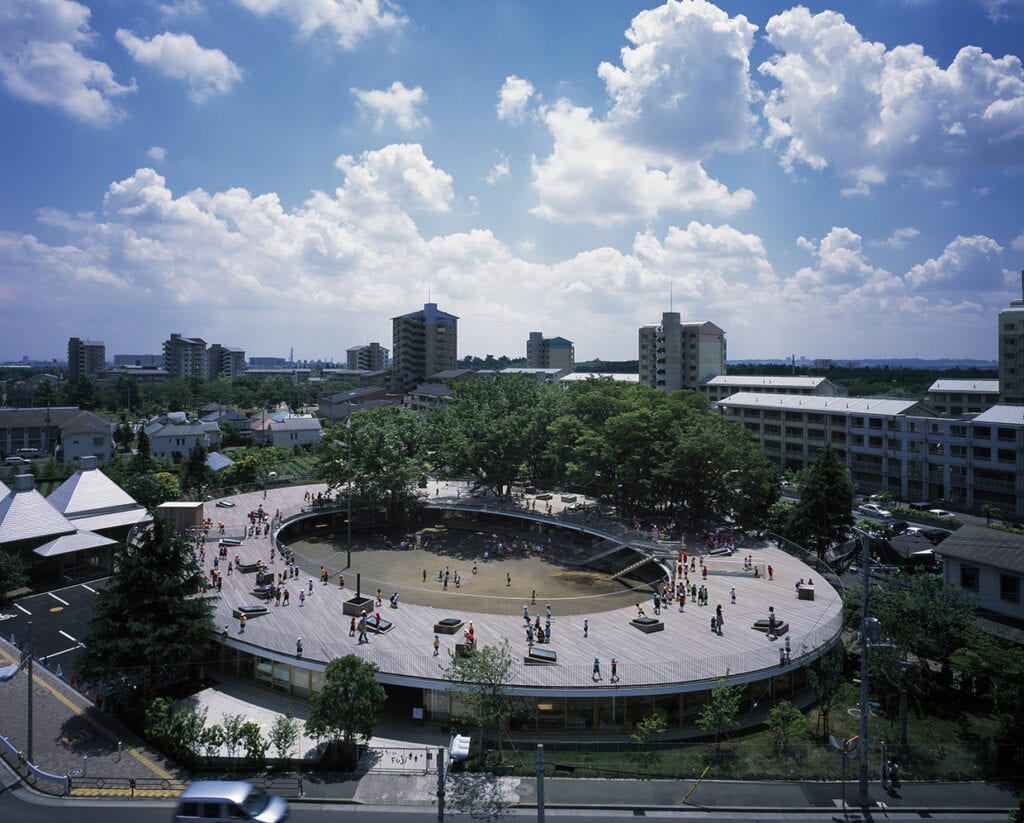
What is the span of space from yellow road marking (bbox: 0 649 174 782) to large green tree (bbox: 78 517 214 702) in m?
1.22

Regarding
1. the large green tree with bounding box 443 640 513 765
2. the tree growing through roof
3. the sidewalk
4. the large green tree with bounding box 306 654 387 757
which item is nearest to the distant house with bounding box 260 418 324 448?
the sidewalk

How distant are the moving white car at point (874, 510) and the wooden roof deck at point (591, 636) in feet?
74.2

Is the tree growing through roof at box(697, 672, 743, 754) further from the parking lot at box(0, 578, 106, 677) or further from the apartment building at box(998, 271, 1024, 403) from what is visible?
the apartment building at box(998, 271, 1024, 403)

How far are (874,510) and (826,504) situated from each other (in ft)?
58.5

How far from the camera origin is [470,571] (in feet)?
141

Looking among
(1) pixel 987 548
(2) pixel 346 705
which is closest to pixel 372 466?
(2) pixel 346 705

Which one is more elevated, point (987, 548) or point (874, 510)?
point (987, 548)

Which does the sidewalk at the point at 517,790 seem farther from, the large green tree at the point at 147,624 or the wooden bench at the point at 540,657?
the wooden bench at the point at 540,657

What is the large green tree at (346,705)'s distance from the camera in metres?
20.8

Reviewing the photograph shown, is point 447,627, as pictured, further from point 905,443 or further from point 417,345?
point 417,345

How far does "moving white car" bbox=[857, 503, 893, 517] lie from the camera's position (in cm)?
5353

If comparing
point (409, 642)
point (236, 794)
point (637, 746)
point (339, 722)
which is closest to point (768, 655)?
point (637, 746)

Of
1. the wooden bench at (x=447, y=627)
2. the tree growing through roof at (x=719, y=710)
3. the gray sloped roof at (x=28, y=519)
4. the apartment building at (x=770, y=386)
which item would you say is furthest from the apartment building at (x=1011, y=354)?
the gray sloped roof at (x=28, y=519)

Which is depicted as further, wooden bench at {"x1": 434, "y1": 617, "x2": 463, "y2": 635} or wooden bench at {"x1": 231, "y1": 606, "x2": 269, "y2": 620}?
wooden bench at {"x1": 231, "y1": 606, "x2": 269, "y2": 620}
